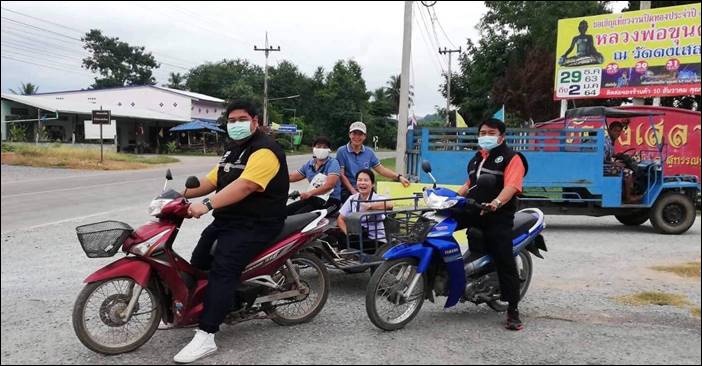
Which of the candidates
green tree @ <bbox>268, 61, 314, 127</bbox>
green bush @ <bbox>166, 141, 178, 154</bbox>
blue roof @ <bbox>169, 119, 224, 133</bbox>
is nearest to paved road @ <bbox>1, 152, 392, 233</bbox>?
blue roof @ <bbox>169, 119, 224, 133</bbox>

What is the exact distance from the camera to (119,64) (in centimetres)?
5203

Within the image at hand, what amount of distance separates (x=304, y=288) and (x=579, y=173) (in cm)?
638

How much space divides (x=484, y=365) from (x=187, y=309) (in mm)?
2048

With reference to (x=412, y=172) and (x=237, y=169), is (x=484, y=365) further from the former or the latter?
(x=412, y=172)

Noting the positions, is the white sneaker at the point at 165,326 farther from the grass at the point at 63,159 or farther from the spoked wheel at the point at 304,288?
the grass at the point at 63,159

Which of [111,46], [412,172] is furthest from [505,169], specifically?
[111,46]

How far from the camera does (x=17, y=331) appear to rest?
386 centimetres

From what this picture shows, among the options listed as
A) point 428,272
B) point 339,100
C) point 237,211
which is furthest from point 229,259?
point 339,100

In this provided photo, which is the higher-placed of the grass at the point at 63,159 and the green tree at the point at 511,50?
the green tree at the point at 511,50

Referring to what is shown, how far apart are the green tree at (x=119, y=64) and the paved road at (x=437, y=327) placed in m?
38.2

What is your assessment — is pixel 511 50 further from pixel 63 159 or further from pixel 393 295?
pixel 393 295

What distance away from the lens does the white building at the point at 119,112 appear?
3559 cm

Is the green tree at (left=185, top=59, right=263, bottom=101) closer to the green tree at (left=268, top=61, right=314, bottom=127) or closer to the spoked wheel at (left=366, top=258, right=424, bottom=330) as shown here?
the green tree at (left=268, top=61, right=314, bottom=127)

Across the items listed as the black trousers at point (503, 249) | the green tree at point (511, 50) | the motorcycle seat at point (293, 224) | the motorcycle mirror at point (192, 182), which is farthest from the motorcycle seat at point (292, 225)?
the green tree at point (511, 50)
